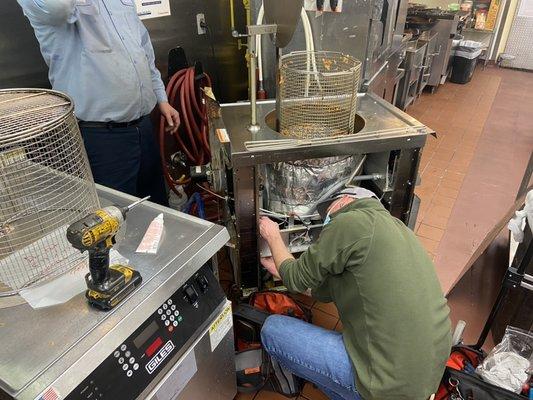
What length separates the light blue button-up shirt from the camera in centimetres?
139

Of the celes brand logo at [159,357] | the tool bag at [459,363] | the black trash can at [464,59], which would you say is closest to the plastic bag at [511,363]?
the tool bag at [459,363]

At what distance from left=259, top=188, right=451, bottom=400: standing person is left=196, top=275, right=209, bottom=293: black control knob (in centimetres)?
34

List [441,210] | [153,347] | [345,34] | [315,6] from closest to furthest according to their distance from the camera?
[153,347], [315,6], [345,34], [441,210]

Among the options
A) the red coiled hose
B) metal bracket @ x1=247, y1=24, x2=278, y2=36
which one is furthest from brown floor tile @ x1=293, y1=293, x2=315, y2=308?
metal bracket @ x1=247, y1=24, x2=278, y2=36

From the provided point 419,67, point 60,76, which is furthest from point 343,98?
point 419,67

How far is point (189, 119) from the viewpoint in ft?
7.33

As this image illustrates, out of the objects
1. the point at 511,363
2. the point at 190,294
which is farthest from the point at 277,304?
the point at 511,363

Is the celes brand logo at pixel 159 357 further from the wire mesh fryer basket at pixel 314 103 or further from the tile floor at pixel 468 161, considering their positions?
the tile floor at pixel 468 161

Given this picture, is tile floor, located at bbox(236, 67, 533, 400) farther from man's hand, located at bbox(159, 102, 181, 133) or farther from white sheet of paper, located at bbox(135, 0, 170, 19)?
white sheet of paper, located at bbox(135, 0, 170, 19)

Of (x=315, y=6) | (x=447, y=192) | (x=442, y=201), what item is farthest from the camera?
(x=447, y=192)

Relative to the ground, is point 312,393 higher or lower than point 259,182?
lower

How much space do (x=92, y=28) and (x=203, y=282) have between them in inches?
40.0

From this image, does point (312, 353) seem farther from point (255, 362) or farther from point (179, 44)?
point (179, 44)

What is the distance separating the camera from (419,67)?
4176 millimetres
